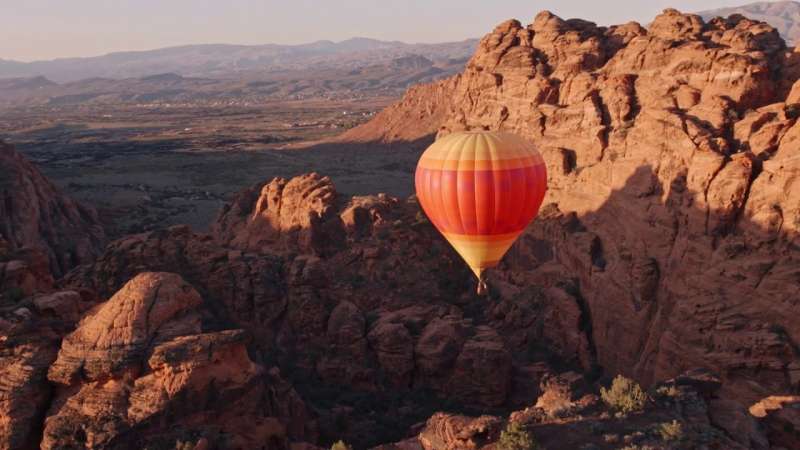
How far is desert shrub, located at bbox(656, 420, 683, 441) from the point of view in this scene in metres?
17.0

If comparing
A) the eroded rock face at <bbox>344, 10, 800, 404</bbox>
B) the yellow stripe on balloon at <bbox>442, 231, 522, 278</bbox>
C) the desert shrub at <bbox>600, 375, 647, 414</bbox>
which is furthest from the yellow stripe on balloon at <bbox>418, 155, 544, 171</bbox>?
the desert shrub at <bbox>600, 375, 647, 414</bbox>

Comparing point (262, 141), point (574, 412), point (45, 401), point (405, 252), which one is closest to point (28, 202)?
point (405, 252)

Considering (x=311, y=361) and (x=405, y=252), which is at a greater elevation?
(x=405, y=252)

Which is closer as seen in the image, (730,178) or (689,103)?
(730,178)

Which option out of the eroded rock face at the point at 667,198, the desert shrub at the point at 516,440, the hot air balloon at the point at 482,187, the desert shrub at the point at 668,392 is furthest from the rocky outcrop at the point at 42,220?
the desert shrub at the point at 668,392

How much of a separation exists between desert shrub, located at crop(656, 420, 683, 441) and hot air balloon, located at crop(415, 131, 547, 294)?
10.8m

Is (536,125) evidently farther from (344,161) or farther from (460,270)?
(344,161)

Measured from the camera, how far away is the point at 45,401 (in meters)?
19.0

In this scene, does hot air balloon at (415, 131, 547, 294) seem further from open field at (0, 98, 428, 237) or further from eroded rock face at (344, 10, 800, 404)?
open field at (0, 98, 428, 237)

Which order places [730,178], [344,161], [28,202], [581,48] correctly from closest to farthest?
[730,178] → [581,48] → [28,202] → [344,161]

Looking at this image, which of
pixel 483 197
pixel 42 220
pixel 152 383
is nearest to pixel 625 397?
pixel 483 197

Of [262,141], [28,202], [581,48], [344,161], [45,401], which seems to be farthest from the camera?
[262,141]

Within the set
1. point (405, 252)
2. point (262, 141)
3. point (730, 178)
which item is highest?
point (730, 178)

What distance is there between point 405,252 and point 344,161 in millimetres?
75626
